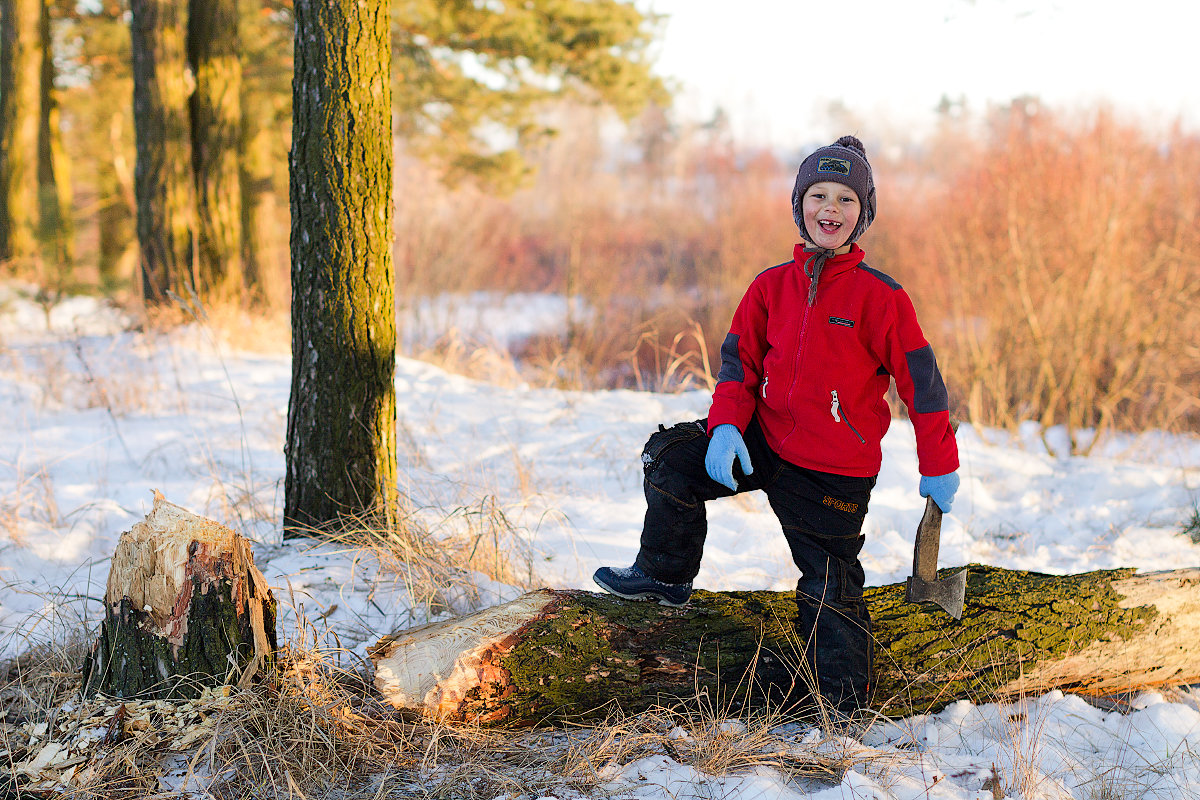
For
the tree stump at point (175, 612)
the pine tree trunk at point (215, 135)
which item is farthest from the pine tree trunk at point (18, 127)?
the tree stump at point (175, 612)

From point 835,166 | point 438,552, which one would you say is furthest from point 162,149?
point 835,166

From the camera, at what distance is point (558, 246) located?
62.0ft

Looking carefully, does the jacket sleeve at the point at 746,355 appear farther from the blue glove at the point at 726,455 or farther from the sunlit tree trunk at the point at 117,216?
the sunlit tree trunk at the point at 117,216

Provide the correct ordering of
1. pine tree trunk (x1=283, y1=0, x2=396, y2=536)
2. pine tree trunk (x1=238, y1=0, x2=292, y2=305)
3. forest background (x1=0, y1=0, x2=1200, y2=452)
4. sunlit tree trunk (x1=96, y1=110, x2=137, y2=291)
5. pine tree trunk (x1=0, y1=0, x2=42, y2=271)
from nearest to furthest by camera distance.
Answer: pine tree trunk (x1=283, y1=0, x2=396, y2=536)
forest background (x1=0, y1=0, x2=1200, y2=452)
pine tree trunk (x1=238, y1=0, x2=292, y2=305)
pine tree trunk (x1=0, y1=0, x2=42, y2=271)
sunlit tree trunk (x1=96, y1=110, x2=137, y2=291)

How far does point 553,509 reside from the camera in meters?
3.64

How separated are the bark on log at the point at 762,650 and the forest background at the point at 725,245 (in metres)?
1.64

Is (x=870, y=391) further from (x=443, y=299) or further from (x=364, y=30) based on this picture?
(x=443, y=299)

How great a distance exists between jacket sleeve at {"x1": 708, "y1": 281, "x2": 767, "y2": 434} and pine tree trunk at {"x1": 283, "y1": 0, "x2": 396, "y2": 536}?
1.40m

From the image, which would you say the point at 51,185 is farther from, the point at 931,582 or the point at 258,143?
the point at 931,582

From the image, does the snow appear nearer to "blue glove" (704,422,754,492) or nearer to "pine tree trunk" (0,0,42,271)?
"blue glove" (704,422,754,492)

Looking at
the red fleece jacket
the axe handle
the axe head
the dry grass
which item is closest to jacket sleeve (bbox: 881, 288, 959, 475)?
the red fleece jacket

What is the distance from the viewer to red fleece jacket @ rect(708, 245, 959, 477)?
212 cm

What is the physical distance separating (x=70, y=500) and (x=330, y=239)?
1.98m

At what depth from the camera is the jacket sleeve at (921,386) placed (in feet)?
6.88
